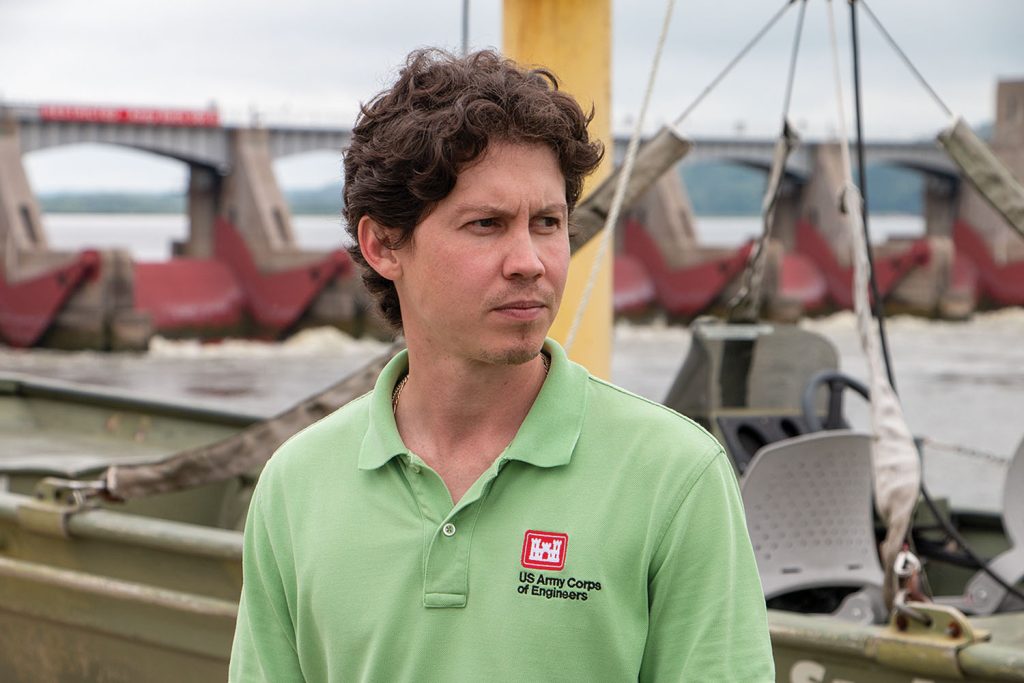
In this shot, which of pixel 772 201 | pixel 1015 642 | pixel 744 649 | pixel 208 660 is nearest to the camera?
pixel 744 649

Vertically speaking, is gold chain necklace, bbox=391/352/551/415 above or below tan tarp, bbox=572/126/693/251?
below

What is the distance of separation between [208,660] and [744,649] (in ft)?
12.6

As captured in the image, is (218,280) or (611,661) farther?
(218,280)

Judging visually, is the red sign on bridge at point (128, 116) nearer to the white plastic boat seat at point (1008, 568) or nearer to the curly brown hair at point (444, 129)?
the white plastic boat seat at point (1008, 568)

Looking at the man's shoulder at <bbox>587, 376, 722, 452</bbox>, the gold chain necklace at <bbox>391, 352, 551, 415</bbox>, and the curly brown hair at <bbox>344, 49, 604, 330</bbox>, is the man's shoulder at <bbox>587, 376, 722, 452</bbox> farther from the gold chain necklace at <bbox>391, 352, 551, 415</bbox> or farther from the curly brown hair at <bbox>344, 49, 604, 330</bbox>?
the curly brown hair at <bbox>344, 49, 604, 330</bbox>

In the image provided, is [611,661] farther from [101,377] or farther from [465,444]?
[101,377]

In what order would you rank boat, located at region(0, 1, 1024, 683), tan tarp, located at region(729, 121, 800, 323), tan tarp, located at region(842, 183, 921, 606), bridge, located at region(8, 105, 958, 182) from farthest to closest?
1. bridge, located at region(8, 105, 958, 182)
2. tan tarp, located at region(729, 121, 800, 323)
3. boat, located at region(0, 1, 1024, 683)
4. tan tarp, located at region(842, 183, 921, 606)

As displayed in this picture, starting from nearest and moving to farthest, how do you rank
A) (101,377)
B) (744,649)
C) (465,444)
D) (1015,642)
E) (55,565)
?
(744,649)
(465,444)
(1015,642)
(55,565)
(101,377)

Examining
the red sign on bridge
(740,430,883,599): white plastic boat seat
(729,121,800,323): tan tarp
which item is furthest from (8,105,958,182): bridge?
(740,430,883,599): white plastic boat seat

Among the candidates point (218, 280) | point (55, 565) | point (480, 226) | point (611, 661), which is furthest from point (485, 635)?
point (218, 280)

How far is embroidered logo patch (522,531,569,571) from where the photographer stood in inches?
62.2

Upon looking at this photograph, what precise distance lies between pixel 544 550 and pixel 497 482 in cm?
10

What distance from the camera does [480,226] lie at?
165cm

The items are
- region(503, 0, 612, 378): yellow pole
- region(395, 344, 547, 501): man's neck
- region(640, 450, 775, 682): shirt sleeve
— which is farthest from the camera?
region(503, 0, 612, 378): yellow pole
